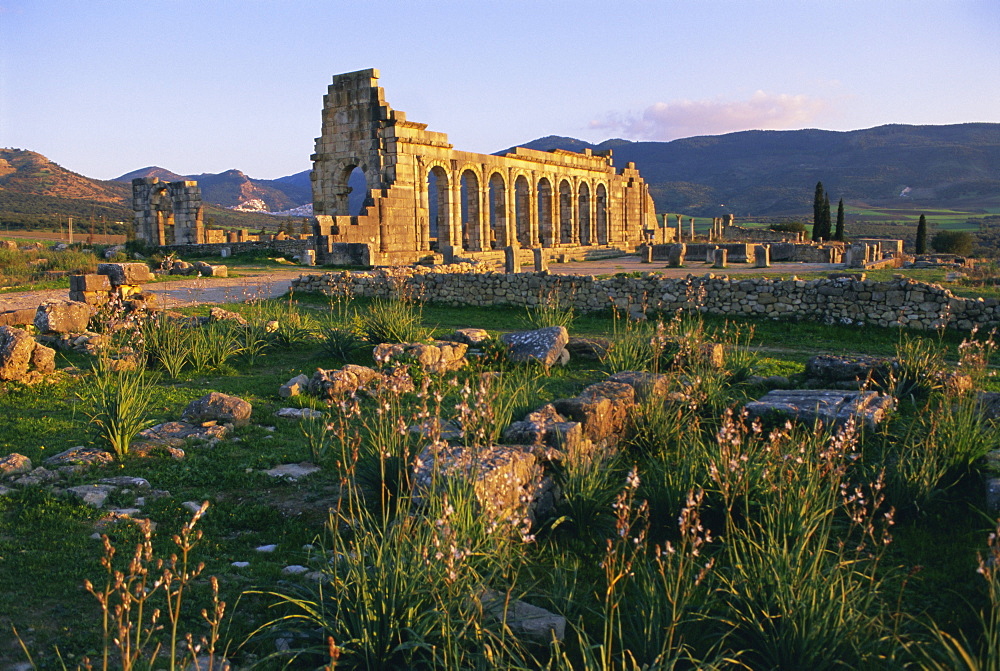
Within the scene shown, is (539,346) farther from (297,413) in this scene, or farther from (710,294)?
(710,294)

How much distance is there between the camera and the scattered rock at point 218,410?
7.88m

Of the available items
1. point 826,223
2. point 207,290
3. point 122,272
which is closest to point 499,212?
point 207,290

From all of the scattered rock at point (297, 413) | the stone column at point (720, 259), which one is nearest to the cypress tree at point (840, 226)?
the stone column at point (720, 259)

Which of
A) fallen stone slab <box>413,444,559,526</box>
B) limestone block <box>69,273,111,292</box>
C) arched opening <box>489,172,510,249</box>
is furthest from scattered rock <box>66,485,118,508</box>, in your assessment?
arched opening <box>489,172,510,249</box>

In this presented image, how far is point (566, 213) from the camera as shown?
4359cm

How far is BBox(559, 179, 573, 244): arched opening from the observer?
43.1 metres

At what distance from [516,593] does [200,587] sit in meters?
1.84

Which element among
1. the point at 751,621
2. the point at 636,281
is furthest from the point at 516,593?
the point at 636,281

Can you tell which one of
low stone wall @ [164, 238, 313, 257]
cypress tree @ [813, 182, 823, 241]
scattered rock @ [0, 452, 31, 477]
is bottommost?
scattered rock @ [0, 452, 31, 477]

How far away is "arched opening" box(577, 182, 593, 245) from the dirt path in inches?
877

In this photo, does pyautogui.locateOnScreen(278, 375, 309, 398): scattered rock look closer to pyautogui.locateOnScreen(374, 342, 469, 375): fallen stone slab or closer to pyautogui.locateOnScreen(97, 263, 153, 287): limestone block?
pyautogui.locateOnScreen(374, 342, 469, 375): fallen stone slab

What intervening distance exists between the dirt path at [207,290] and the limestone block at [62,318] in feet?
7.63

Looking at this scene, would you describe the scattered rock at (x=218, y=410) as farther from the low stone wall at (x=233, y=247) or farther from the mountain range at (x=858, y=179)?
the mountain range at (x=858, y=179)

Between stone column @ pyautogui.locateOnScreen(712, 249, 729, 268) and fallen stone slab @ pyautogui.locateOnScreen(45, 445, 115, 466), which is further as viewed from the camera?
stone column @ pyautogui.locateOnScreen(712, 249, 729, 268)
